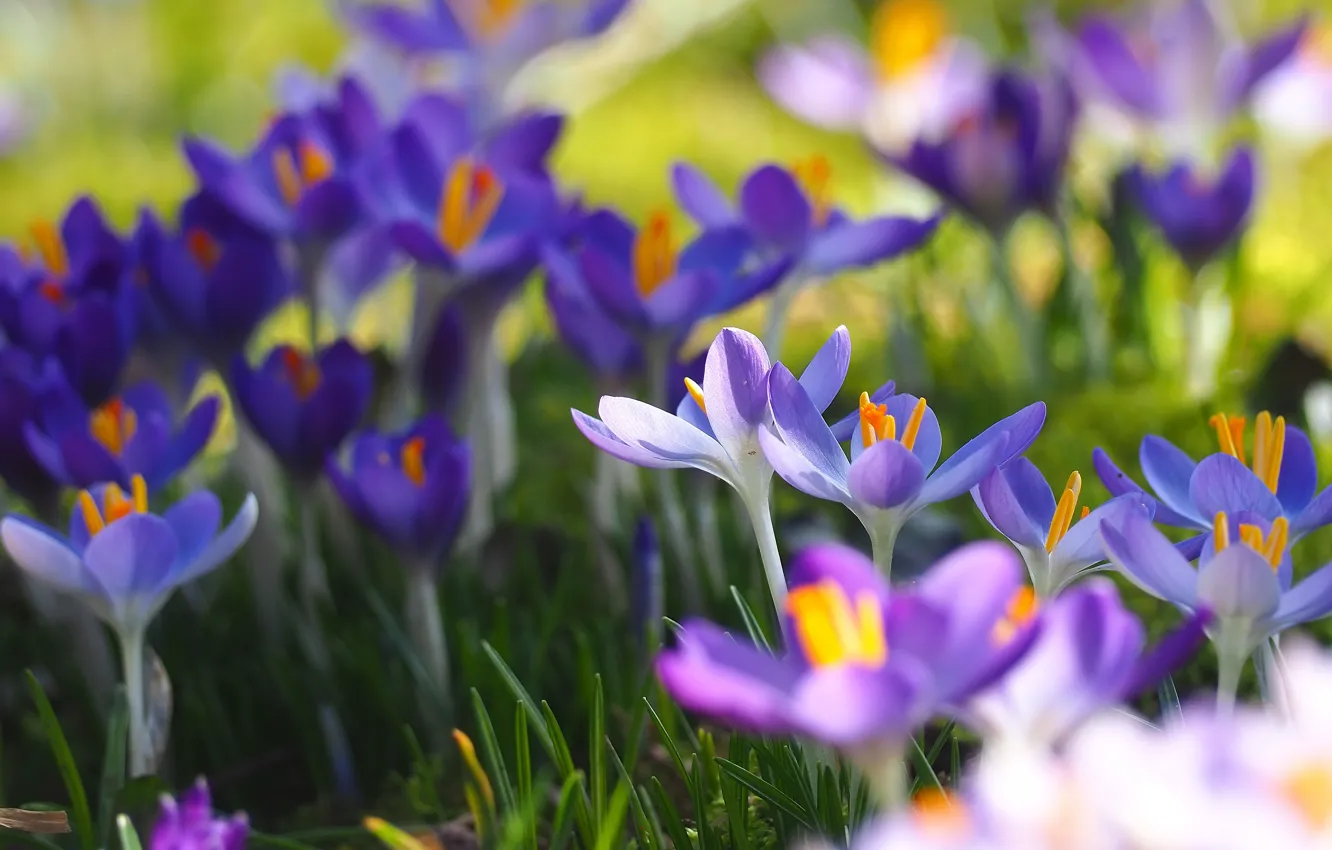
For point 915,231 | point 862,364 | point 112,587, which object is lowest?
point 862,364

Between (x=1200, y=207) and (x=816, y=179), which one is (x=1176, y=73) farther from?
(x=816, y=179)

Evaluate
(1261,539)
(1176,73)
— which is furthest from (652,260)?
Answer: (1176,73)

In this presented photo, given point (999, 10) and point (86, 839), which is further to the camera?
point (999, 10)

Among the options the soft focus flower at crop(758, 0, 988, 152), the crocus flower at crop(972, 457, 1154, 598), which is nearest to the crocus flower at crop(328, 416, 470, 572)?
the crocus flower at crop(972, 457, 1154, 598)

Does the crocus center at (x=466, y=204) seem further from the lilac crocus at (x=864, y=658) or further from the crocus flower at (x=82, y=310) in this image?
the lilac crocus at (x=864, y=658)

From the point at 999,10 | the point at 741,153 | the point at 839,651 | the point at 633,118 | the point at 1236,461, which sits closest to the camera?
the point at 839,651

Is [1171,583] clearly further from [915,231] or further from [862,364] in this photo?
[862,364]

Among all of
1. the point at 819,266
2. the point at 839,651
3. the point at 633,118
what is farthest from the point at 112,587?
the point at 633,118
